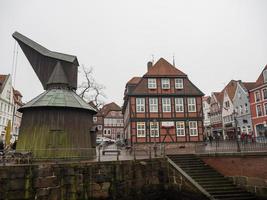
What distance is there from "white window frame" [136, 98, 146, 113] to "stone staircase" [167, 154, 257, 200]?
12839 millimetres

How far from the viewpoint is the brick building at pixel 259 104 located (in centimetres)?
3116

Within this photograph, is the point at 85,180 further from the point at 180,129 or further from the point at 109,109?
the point at 109,109

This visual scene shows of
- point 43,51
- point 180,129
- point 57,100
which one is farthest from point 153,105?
point 43,51

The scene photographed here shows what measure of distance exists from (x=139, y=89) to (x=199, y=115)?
8.55 m

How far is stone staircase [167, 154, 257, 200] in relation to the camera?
499 inches

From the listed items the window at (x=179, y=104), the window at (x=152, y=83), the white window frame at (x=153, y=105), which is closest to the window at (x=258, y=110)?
the window at (x=179, y=104)

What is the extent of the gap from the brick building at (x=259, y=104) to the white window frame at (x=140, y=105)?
17.3 m

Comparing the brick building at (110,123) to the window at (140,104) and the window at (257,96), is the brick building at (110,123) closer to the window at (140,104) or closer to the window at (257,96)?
the window at (140,104)

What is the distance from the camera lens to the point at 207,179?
13.6 m

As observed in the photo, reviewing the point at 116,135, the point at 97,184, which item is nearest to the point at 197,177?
the point at 97,184

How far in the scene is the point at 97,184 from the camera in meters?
12.3

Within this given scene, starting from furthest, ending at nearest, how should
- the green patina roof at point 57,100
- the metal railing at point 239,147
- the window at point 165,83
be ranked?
the window at point 165,83
the green patina roof at point 57,100
the metal railing at point 239,147

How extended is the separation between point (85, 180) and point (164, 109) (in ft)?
59.0

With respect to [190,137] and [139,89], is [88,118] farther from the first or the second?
[190,137]
